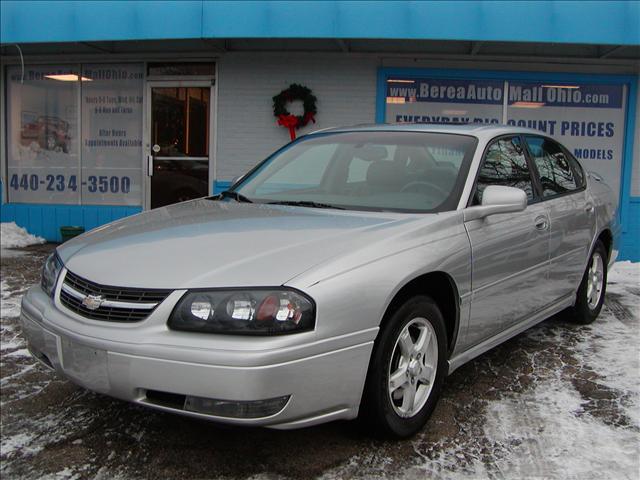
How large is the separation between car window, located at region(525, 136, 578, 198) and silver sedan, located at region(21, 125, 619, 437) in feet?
0.36

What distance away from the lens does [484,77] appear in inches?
349

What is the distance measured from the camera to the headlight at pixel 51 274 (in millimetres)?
3049

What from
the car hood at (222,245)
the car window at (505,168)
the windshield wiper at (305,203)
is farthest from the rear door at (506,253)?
the windshield wiper at (305,203)

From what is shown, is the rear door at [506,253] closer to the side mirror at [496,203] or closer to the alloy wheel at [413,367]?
the side mirror at [496,203]

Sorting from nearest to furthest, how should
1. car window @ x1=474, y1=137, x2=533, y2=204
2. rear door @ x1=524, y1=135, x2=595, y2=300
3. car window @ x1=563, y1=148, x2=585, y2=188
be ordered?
1. car window @ x1=474, y1=137, x2=533, y2=204
2. rear door @ x1=524, y1=135, x2=595, y2=300
3. car window @ x1=563, y1=148, x2=585, y2=188

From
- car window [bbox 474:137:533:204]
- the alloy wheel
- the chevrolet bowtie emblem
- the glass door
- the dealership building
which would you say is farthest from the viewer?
the glass door

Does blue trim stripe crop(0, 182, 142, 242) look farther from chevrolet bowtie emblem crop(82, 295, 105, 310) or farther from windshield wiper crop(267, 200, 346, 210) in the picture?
chevrolet bowtie emblem crop(82, 295, 105, 310)

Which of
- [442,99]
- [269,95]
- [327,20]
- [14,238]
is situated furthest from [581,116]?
[14,238]

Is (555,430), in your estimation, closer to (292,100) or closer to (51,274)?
(51,274)

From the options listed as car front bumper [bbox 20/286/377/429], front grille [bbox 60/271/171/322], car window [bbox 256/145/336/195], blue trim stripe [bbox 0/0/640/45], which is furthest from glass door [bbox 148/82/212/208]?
car front bumper [bbox 20/286/377/429]

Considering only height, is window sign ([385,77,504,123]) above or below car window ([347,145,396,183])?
above

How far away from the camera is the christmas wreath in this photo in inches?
350

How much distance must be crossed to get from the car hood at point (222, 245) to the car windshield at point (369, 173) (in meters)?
0.25

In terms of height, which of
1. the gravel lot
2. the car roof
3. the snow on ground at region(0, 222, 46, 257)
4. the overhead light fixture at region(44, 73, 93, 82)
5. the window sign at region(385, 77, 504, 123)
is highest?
the overhead light fixture at region(44, 73, 93, 82)
